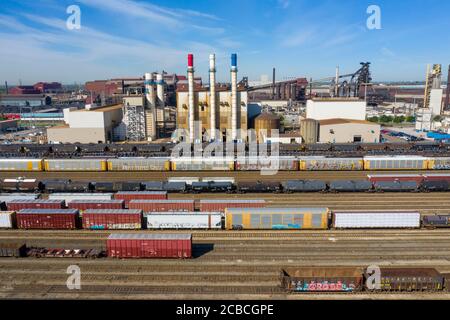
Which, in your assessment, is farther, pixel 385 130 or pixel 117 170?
pixel 385 130

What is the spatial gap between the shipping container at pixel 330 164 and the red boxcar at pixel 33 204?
37133mm

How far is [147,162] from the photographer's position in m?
57.4

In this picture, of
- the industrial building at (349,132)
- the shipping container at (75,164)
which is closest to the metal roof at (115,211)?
the shipping container at (75,164)

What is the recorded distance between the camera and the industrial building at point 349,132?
84.9 m

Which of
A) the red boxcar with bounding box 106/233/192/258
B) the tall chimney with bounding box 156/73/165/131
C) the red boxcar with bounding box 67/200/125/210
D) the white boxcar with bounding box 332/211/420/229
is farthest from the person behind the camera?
the tall chimney with bounding box 156/73/165/131

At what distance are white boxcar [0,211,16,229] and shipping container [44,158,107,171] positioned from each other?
2151cm

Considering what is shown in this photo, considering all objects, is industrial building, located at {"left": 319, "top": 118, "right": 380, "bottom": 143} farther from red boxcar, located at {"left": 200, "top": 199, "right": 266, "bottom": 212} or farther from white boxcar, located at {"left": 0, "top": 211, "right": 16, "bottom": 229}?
white boxcar, located at {"left": 0, "top": 211, "right": 16, "bottom": 229}

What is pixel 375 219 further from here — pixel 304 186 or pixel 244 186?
pixel 244 186

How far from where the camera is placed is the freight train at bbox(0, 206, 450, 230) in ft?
115

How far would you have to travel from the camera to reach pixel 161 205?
124ft

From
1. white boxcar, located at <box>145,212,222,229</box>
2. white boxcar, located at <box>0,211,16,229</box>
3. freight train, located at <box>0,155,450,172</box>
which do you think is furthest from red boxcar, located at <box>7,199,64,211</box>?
freight train, located at <box>0,155,450,172</box>
